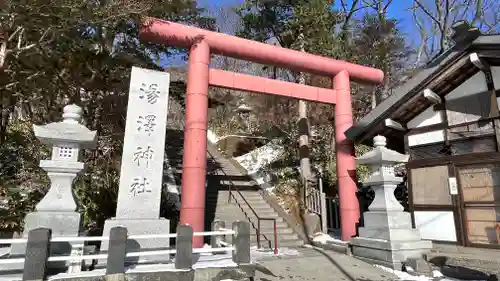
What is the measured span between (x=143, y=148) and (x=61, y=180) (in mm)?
1763

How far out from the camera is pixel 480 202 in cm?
848

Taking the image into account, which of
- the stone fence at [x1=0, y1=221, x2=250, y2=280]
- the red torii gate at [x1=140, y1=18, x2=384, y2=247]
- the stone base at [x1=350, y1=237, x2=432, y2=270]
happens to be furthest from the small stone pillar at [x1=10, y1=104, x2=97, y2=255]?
the stone base at [x1=350, y1=237, x2=432, y2=270]

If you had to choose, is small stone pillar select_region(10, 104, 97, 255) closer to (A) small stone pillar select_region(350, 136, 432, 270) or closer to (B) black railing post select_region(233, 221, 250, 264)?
(B) black railing post select_region(233, 221, 250, 264)

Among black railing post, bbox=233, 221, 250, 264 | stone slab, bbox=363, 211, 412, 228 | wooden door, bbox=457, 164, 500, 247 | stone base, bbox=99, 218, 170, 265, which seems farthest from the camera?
wooden door, bbox=457, 164, 500, 247

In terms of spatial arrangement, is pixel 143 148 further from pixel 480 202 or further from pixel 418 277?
pixel 480 202

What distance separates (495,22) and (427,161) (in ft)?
50.3

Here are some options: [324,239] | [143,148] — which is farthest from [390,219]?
[143,148]

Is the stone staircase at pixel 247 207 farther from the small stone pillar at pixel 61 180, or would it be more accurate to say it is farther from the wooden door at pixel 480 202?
the small stone pillar at pixel 61 180

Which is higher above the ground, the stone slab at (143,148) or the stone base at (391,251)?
the stone slab at (143,148)

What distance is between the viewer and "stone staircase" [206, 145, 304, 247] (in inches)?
408

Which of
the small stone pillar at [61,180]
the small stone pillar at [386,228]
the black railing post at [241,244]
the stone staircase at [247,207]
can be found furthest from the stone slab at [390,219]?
the small stone pillar at [61,180]

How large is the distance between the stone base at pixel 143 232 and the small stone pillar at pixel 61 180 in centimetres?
68

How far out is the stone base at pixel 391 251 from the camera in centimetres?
734

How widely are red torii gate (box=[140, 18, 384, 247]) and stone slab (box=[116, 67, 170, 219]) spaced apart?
3.40ft
